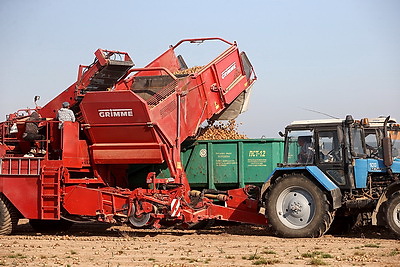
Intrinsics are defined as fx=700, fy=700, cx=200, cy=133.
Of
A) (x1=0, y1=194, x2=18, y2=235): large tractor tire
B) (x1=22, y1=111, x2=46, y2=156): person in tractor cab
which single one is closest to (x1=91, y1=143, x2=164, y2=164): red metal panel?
(x1=22, y1=111, x2=46, y2=156): person in tractor cab

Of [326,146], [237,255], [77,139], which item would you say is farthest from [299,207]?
[77,139]

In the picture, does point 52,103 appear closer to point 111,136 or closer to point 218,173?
point 111,136

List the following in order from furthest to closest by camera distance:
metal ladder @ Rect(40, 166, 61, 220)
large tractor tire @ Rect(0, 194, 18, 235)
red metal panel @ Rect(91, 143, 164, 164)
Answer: large tractor tire @ Rect(0, 194, 18, 235) → metal ladder @ Rect(40, 166, 61, 220) → red metal panel @ Rect(91, 143, 164, 164)

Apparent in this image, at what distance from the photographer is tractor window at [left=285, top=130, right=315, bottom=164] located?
13812mm

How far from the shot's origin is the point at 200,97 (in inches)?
591

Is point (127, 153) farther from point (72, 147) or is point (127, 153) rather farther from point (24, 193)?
point (24, 193)

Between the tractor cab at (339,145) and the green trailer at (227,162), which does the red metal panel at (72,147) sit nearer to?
the green trailer at (227,162)

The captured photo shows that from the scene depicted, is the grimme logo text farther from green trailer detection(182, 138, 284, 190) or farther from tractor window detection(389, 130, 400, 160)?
tractor window detection(389, 130, 400, 160)

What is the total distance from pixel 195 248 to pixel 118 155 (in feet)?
10.4

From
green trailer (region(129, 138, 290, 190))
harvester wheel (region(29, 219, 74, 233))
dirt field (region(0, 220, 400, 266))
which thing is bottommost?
dirt field (region(0, 220, 400, 266))

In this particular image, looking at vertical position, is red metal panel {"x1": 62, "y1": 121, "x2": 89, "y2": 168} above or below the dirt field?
above

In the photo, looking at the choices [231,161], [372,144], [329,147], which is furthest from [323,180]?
[231,161]

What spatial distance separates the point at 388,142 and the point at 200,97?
4105 mm

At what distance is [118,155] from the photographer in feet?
47.9
